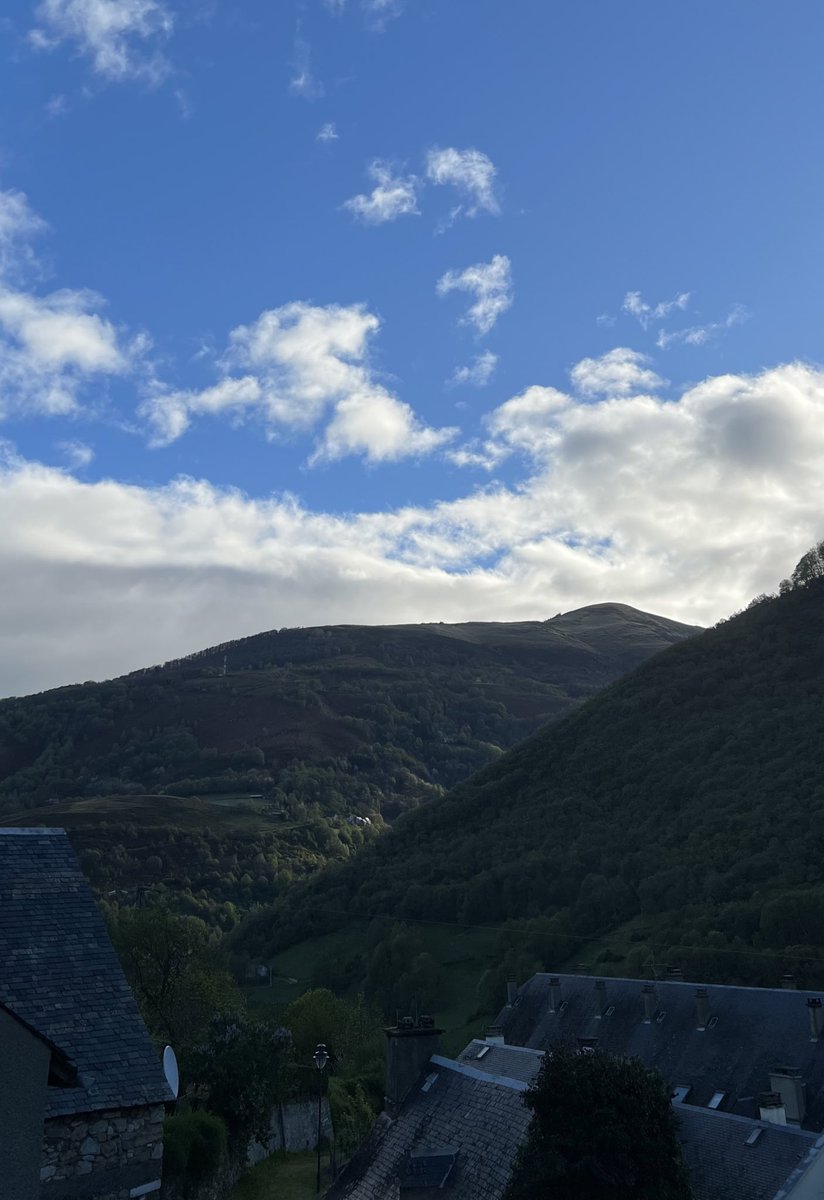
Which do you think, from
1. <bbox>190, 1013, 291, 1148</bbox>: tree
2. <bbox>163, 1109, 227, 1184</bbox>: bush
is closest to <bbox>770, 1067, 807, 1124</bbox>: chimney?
<bbox>190, 1013, 291, 1148</bbox>: tree

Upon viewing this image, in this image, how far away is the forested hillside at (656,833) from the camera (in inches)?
2299

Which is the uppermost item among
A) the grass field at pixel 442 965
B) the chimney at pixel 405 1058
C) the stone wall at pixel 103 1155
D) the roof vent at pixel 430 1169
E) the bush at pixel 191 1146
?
the stone wall at pixel 103 1155

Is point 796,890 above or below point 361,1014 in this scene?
above

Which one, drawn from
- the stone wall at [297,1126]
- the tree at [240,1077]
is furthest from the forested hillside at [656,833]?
the tree at [240,1077]

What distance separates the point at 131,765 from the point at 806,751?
450 ft

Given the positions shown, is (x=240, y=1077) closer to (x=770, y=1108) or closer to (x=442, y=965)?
(x=770, y=1108)

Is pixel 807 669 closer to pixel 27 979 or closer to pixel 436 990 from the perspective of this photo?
pixel 436 990

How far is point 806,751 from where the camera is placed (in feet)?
252

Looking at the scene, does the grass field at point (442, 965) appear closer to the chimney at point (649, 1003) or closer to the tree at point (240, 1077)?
the chimney at point (649, 1003)

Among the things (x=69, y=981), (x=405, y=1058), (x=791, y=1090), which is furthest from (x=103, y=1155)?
(x=791, y=1090)

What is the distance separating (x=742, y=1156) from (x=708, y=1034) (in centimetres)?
1546

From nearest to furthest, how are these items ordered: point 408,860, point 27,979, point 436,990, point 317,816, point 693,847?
point 27,979 < point 436,990 < point 693,847 < point 408,860 < point 317,816

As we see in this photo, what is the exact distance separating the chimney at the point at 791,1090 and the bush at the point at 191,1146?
49.4ft

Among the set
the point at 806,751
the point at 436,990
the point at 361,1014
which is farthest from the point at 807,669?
the point at 361,1014
